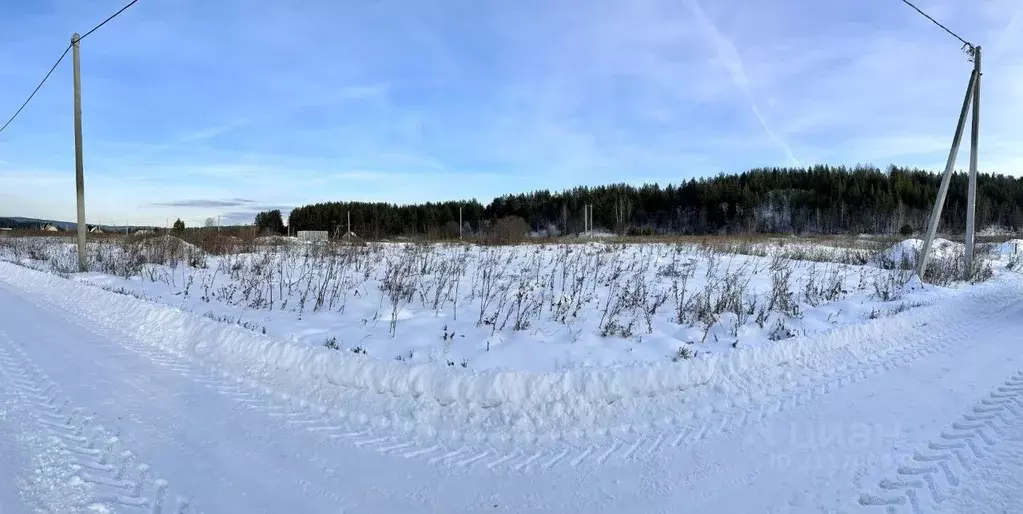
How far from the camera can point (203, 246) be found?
58.9 feet

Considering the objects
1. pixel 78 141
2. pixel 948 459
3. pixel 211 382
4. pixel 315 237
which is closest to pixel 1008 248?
pixel 948 459

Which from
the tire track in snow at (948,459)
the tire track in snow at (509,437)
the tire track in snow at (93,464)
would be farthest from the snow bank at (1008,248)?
the tire track in snow at (93,464)

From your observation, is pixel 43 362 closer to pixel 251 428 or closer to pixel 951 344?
pixel 251 428

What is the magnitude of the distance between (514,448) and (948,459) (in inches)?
108

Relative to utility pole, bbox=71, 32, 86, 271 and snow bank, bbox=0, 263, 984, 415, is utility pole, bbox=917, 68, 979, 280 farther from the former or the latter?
utility pole, bbox=71, 32, 86, 271

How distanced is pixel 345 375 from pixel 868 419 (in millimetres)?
4301

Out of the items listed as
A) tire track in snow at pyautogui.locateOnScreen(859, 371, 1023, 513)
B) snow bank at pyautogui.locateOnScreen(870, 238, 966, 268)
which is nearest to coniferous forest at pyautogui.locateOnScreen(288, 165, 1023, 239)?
snow bank at pyautogui.locateOnScreen(870, 238, 966, 268)

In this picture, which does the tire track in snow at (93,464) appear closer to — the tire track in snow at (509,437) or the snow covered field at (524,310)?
the tire track in snow at (509,437)

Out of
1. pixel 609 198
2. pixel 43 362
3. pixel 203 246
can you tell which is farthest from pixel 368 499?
pixel 609 198

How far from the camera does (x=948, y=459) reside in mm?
3324

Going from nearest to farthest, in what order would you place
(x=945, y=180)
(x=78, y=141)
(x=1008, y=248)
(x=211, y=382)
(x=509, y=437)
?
(x=509, y=437) → (x=211, y=382) → (x=945, y=180) → (x=78, y=141) → (x=1008, y=248)

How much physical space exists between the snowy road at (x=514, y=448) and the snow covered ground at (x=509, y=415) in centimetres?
2

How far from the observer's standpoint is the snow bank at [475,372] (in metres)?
4.54

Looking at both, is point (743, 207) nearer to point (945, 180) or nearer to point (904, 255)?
point (904, 255)
